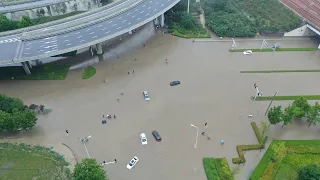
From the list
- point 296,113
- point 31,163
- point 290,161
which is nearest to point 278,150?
point 290,161

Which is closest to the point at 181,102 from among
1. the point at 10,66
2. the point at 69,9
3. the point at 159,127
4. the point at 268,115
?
the point at 159,127

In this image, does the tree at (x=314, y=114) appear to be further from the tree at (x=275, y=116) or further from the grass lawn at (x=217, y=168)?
the grass lawn at (x=217, y=168)

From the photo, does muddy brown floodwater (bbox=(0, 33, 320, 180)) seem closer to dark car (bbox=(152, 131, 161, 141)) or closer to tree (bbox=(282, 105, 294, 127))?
dark car (bbox=(152, 131, 161, 141))

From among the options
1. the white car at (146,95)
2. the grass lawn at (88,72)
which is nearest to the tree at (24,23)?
the grass lawn at (88,72)

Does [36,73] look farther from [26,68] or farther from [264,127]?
[264,127]

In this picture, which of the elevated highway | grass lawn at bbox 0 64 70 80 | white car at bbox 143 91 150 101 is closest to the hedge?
white car at bbox 143 91 150 101

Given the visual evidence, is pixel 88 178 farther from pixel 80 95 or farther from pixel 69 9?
pixel 69 9
